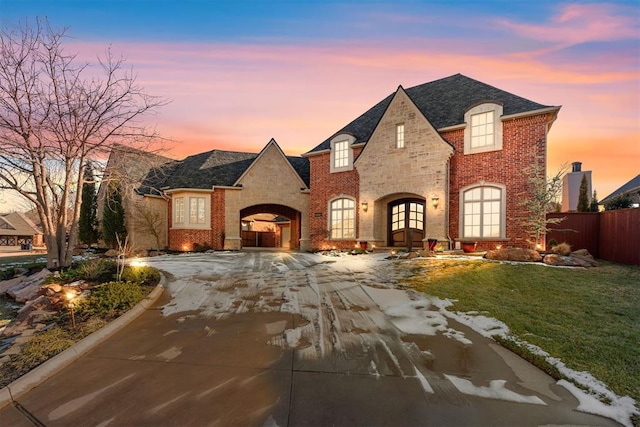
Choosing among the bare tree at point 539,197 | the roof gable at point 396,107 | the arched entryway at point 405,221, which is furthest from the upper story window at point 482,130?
the arched entryway at point 405,221

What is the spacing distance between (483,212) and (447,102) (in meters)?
5.90

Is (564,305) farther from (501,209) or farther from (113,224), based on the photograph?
(113,224)

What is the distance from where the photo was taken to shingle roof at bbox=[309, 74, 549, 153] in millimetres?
13166

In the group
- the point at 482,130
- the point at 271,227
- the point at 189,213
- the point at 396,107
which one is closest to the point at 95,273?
the point at 189,213

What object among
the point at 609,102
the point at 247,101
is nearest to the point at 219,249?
the point at 247,101

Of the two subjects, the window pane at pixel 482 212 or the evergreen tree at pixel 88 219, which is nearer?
the window pane at pixel 482 212

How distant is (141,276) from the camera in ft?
25.2

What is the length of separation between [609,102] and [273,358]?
49.7 feet

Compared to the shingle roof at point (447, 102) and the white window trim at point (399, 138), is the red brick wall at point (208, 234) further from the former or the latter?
the white window trim at point (399, 138)

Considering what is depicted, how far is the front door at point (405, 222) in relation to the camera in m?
15.7

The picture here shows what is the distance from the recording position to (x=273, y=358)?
3854 mm

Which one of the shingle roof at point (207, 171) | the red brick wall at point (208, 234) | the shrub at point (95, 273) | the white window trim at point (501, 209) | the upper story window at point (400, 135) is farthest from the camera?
the shingle roof at point (207, 171)

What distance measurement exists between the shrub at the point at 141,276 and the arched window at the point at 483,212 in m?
11.8

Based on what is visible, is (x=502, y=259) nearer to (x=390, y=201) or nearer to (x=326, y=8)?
(x=390, y=201)
